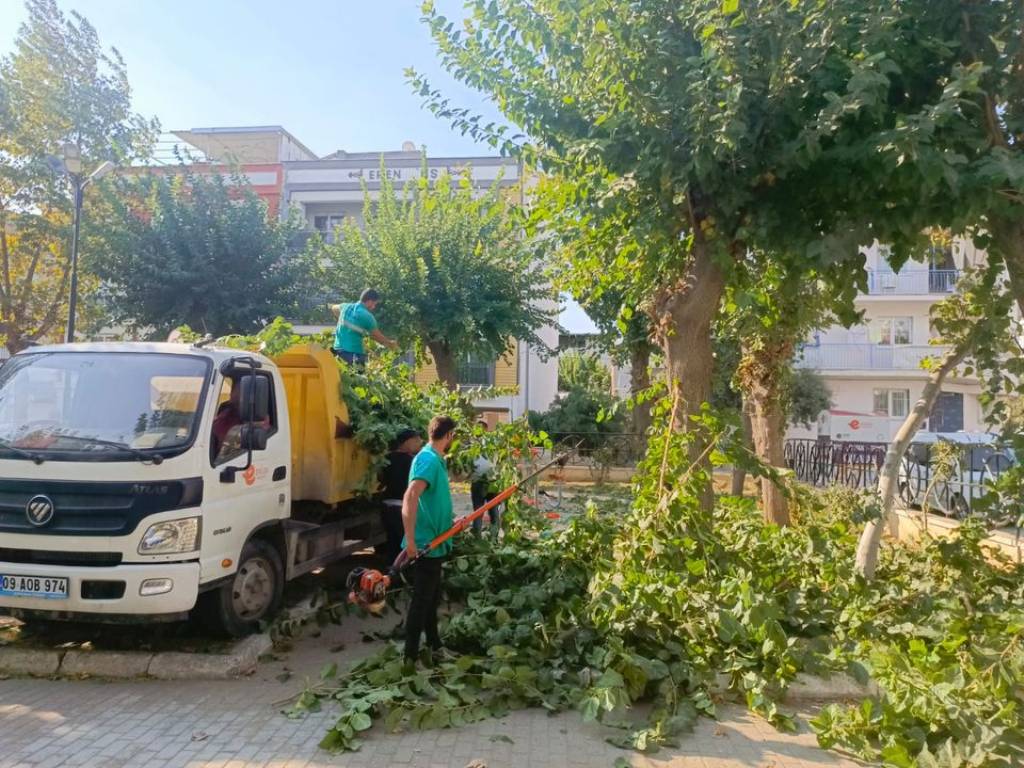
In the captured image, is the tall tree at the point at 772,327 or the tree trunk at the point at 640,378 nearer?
the tall tree at the point at 772,327

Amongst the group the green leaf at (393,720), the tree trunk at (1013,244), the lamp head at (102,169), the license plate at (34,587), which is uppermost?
the lamp head at (102,169)

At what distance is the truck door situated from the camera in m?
5.46

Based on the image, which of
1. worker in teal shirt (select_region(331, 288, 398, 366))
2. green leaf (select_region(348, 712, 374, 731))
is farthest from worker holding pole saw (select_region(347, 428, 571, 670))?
worker in teal shirt (select_region(331, 288, 398, 366))

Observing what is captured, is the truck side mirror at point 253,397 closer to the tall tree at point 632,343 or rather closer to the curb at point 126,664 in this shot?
the curb at point 126,664

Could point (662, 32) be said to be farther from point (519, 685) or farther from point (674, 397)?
point (519, 685)

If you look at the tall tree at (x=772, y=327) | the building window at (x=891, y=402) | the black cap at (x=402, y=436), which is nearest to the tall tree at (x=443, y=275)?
the tall tree at (x=772, y=327)

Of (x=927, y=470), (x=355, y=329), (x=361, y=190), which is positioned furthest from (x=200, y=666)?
(x=361, y=190)

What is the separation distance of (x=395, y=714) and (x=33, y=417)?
3481mm

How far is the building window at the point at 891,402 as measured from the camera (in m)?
36.3

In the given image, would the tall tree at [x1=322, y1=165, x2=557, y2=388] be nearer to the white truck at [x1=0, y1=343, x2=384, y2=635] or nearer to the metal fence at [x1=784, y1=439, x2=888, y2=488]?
the metal fence at [x1=784, y1=439, x2=888, y2=488]

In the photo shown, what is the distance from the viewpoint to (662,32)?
6078 millimetres

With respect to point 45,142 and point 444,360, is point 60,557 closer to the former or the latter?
point 444,360

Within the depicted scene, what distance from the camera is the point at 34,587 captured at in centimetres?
505

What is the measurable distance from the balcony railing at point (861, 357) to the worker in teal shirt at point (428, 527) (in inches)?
1284
